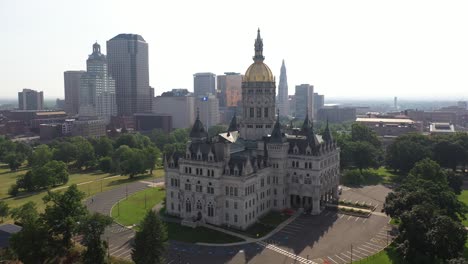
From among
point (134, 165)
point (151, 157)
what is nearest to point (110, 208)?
point (134, 165)

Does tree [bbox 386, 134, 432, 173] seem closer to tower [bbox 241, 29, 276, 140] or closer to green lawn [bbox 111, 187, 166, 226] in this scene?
tower [bbox 241, 29, 276, 140]

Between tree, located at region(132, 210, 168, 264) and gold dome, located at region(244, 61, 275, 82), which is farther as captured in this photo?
gold dome, located at region(244, 61, 275, 82)

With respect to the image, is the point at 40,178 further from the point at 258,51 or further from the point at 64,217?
the point at 258,51

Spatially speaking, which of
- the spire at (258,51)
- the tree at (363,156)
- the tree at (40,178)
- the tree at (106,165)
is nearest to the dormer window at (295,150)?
the spire at (258,51)

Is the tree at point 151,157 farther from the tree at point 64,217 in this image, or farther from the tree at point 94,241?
the tree at point 94,241

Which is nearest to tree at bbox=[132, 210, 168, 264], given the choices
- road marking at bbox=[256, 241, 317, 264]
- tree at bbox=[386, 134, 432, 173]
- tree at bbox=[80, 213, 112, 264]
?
tree at bbox=[80, 213, 112, 264]

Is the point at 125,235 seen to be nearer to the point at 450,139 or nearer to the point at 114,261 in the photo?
the point at 114,261
